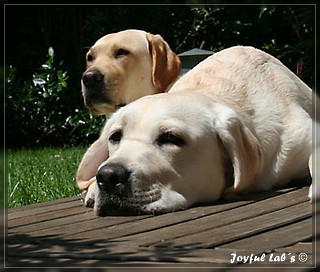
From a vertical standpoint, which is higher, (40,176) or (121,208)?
(121,208)

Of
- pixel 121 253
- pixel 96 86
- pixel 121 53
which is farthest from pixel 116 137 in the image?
pixel 121 53

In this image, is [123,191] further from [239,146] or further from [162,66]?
[162,66]

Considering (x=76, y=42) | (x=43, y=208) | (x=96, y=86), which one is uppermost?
(x=43, y=208)

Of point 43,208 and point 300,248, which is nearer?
point 300,248

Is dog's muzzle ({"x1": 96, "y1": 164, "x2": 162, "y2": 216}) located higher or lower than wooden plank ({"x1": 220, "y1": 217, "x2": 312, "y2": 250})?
lower

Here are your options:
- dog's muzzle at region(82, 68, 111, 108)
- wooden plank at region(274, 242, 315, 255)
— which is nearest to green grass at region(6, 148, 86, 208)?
dog's muzzle at region(82, 68, 111, 108)

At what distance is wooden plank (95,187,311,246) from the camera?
1.96 meters

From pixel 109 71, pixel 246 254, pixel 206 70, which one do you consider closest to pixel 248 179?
pixel 206 70

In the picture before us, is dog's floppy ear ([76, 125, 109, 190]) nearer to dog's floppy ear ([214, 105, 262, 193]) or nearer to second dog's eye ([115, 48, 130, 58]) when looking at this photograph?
dog's floppy ear ([214, 105, 262, 193])

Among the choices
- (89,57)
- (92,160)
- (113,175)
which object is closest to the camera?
(113,175)

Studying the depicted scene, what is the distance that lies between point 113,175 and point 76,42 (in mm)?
5992

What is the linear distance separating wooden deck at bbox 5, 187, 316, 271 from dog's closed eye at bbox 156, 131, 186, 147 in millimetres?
222

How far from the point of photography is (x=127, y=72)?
4.22 m

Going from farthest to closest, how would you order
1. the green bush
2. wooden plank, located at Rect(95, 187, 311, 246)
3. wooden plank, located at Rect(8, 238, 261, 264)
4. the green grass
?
the green bush < the green grass < wooden plank, located at Rect(95, 187, 311, 246) < wooden plank, located at Rect(8, 238, 261, 264)
